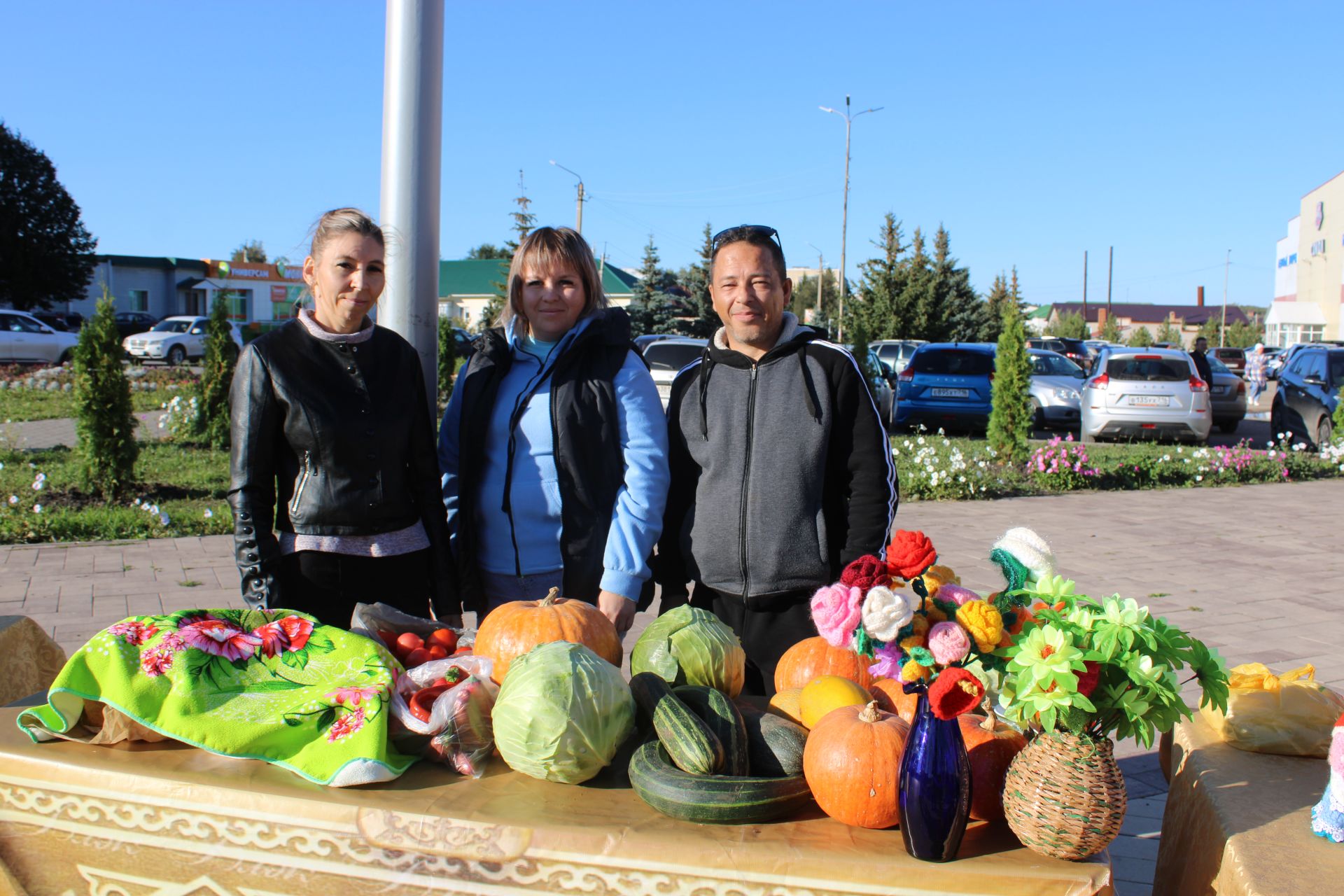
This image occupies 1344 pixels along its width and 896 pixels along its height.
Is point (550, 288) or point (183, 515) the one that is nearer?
point (550, 288)

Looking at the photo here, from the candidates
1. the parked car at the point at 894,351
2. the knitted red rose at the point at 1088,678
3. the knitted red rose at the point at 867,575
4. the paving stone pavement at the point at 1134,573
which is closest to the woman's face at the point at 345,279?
the knitted red rose at the point at 867,575

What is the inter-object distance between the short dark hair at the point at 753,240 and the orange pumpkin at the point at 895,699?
1.26 metres

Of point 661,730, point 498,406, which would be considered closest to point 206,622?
point 498,406

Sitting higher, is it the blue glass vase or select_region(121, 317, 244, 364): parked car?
select_region(121, 317, 244, 364): parked car

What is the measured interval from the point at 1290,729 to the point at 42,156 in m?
53.7

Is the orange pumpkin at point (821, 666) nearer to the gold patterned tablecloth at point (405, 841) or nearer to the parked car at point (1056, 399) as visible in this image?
the gold patterned tablecloth at point (405, 841)

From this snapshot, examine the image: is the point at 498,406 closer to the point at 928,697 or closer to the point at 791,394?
the point at 791,394

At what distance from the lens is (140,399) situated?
68.5 ft

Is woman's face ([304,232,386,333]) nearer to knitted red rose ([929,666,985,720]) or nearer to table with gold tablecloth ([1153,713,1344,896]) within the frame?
knitted red rose ([929,666,985,720])

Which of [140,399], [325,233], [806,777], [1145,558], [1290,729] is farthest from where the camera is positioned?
[140,399]

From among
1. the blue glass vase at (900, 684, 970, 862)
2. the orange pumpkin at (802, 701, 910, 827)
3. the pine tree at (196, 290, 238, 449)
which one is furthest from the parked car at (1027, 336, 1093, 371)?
the blue glass vase at (900, 684, 970, 862)

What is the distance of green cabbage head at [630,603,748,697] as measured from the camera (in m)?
2.37

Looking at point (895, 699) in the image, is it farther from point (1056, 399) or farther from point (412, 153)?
point (1056, 399)

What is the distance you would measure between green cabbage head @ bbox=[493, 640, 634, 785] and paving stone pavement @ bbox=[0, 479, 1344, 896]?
2.05 meters
